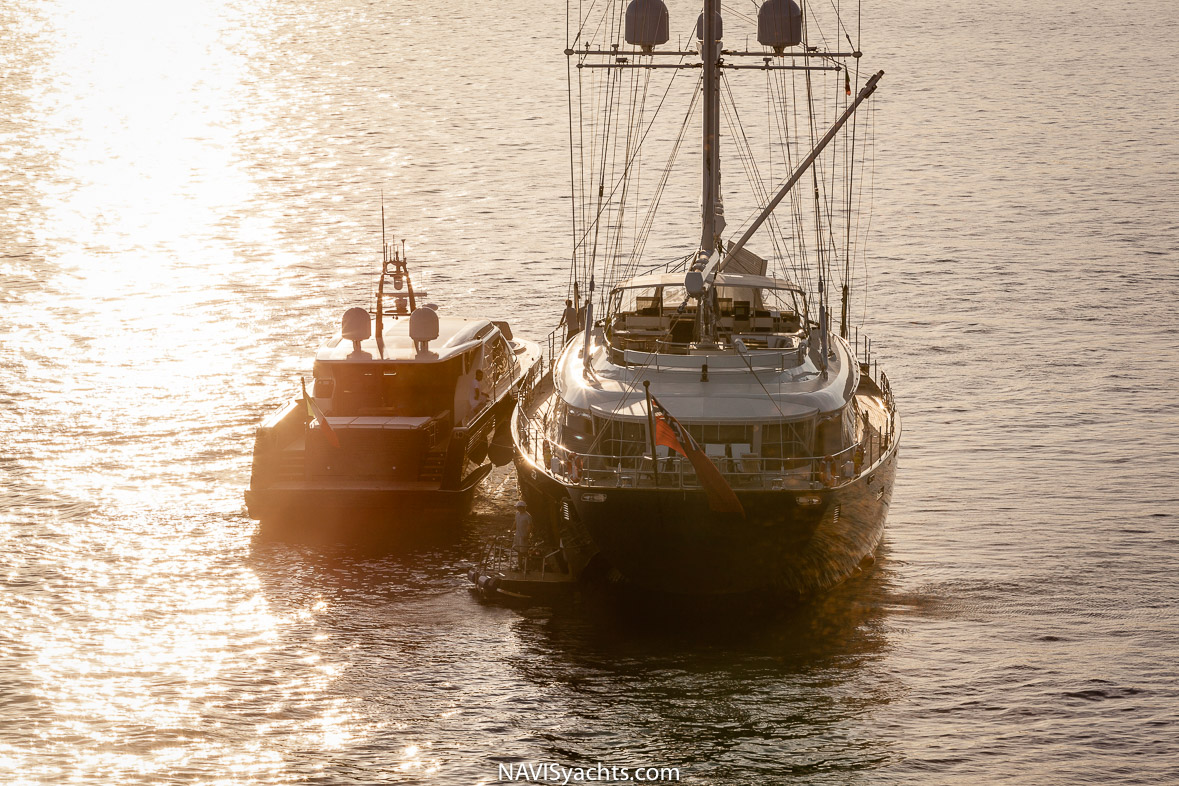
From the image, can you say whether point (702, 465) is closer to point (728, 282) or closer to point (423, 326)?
point (728, 282)

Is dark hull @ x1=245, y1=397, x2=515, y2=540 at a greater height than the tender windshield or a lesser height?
lesser

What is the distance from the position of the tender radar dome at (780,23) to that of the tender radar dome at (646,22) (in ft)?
9.87

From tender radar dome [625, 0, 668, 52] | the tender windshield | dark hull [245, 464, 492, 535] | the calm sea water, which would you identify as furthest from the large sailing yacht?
dark hull [245, 464, 492, 535]

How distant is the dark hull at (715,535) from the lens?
3472 centimetres

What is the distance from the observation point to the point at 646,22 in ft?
154

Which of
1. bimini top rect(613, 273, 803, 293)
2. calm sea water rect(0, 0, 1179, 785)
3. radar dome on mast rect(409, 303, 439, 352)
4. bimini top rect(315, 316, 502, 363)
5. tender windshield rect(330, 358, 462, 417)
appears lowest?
calm sea water rect(0, 0, 1179, 785)

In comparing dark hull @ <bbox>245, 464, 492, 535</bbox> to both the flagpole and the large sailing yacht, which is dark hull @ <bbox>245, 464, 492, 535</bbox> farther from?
the flagpole

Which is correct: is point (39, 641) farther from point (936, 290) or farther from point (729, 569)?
point (936, 290)

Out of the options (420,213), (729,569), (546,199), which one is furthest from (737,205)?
Result: (729,569)

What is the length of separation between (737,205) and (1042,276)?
22.8m

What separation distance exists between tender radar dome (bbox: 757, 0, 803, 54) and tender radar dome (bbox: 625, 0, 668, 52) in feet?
9.87

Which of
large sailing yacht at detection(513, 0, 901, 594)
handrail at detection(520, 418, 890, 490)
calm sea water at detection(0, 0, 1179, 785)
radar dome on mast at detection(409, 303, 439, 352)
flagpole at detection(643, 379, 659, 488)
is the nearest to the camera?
calm sea water at detection(0, 0, 1179, 785)

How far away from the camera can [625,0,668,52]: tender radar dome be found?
46.8m

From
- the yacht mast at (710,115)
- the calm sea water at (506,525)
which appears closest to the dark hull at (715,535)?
the calm sea water at (506,525)
